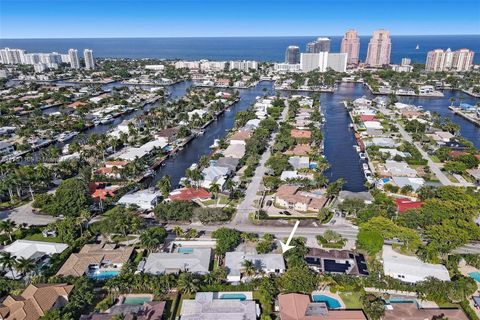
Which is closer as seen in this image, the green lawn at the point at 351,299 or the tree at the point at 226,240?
the green lawn at the point at 351,299

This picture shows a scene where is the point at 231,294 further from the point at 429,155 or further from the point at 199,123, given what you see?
the point at 199,123

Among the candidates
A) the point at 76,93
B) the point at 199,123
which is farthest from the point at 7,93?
the point at 199,123

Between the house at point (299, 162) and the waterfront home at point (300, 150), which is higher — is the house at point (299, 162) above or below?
above

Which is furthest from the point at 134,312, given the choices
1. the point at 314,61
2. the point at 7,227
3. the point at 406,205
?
the point at 314,61

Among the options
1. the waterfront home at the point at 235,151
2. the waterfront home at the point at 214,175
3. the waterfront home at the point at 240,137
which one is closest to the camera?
the waterfront home at the point at 214,175

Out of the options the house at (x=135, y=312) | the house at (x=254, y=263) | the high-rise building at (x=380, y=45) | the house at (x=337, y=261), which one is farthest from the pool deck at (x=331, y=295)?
the high-rise building at (x=380, y=45)

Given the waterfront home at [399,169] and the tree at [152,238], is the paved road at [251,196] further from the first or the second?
the waterfront home at [399,169]

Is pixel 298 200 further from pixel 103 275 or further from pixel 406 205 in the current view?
pixel 103 275

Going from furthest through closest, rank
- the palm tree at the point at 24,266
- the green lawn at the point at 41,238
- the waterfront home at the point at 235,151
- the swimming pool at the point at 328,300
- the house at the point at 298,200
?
1. the waterfront home at the point at 235,151
2. the house at the point at 298,200
3. the green lawn at the point at 41,238
4. the palm tree at the point at 24,266
5. the swimming pool at the point at 328,300
